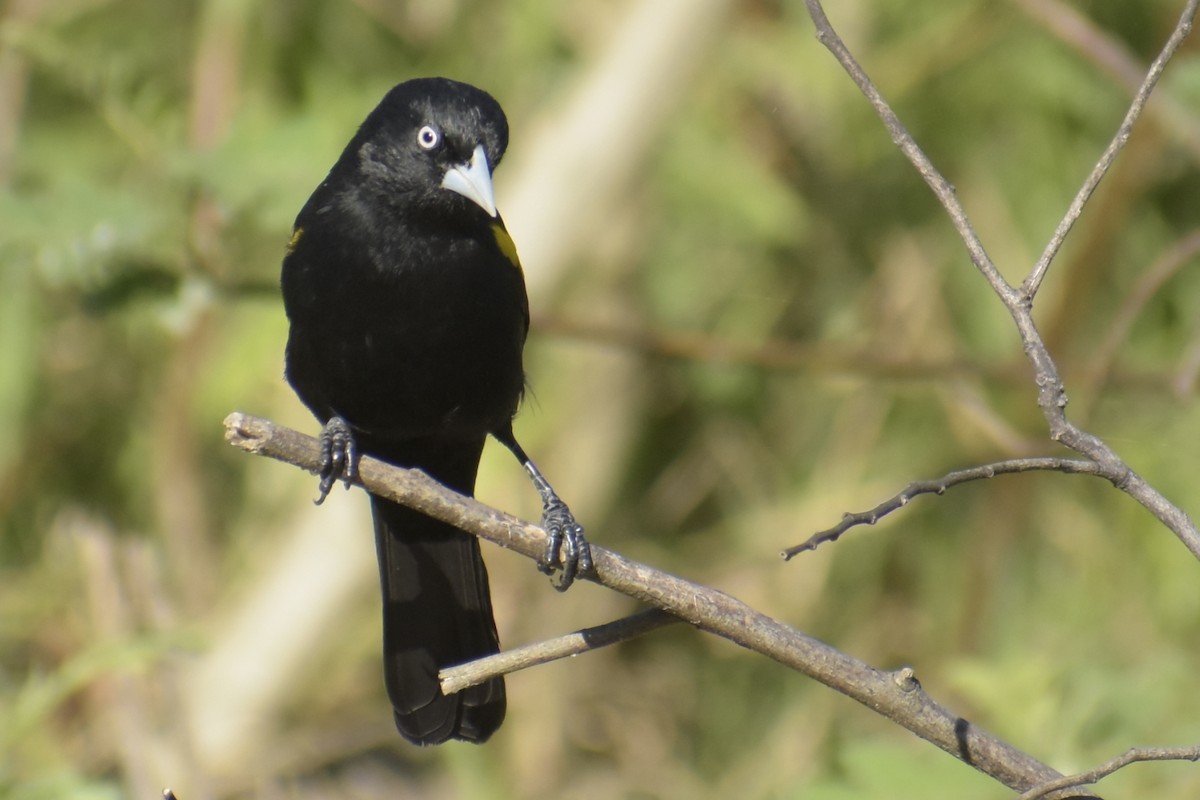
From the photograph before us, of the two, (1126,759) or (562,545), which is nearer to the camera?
(1126,759)

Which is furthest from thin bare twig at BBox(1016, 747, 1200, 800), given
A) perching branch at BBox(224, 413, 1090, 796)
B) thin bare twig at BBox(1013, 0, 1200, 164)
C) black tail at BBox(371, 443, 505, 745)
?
thin bare twig at BBox(1013, 0, 1200, 164)

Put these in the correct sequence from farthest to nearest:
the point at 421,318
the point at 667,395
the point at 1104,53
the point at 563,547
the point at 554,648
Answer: the point at 667,395 → the point at 1104,53 → the point at 421,318 → the point at 563,547 → the point at 554,648

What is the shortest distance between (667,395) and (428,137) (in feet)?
10.1

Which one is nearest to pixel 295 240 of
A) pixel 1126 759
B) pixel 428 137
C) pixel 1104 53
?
pixel 428 137

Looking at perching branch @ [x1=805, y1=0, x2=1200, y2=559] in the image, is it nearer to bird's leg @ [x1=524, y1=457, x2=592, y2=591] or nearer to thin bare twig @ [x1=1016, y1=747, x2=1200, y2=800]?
thin bare twig @ [x1=1016, y1=747, x2=1200, y2=800]

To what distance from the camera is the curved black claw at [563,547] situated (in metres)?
2.66

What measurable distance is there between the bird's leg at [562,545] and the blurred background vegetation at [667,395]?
184 cm

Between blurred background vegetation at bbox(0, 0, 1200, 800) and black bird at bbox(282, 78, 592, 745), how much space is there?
163 centimetres

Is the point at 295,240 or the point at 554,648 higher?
the point at 295,240

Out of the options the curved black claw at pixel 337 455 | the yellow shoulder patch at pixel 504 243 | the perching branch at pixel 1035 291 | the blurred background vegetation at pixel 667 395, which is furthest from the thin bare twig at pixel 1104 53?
the curved black claw at pixel 337 455

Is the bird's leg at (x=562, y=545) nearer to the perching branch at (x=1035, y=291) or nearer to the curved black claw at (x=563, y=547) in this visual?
the curved black claw at (x=563, y=547)

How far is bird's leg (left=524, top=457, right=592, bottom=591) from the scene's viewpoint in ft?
8.62

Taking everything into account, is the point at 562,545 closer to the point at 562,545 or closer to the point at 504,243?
the point at 562,545

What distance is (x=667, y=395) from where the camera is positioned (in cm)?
629
